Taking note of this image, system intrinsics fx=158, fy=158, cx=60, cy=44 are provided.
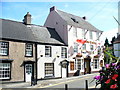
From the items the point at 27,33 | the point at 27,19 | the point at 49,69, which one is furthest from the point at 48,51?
the point at 27,19

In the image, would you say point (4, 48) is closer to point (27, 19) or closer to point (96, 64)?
point (27, 19)

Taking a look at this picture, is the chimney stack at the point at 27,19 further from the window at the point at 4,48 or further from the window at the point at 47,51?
the window at the point at 4,48

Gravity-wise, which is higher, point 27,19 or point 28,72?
point 27,19

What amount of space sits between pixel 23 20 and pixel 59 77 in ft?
32.4

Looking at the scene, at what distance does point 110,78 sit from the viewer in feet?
9.09

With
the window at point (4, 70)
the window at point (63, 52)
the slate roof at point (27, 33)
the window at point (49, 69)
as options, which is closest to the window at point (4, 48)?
the slate roof at point (27, 33)

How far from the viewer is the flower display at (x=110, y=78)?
2.60m

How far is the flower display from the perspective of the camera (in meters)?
2.60

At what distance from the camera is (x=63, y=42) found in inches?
981

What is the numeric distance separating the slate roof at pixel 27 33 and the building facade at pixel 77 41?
164 cm

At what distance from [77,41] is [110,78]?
930 inches

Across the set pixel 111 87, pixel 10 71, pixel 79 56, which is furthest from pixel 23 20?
pixel 111 87

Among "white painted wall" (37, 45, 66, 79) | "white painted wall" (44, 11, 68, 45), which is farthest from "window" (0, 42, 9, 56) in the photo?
"white painted wall" (44, 11, 68, 45)

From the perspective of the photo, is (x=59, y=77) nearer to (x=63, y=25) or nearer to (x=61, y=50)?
(x=61, y=50)
